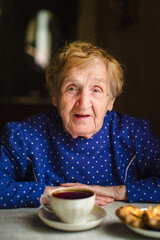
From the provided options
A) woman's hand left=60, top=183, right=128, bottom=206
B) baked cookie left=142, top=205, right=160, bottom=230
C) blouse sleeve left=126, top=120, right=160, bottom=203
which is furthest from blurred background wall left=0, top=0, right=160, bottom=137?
baked cookie left=142, top=205, right=160, bottom=230

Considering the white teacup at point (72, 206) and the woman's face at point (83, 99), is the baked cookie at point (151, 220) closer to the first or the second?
the white teacup at point (72, 206)

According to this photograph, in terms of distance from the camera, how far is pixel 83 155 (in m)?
1.31

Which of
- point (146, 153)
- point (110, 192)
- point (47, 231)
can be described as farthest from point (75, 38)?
point (47, 231)

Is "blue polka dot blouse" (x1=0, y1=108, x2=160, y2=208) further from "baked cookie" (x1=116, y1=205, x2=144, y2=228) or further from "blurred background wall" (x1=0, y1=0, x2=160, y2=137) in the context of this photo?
"blurred background wall" (x1=0, y1=0, x2=160, y2=137)

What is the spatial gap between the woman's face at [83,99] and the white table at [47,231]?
38 cm

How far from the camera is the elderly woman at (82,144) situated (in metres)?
1.21

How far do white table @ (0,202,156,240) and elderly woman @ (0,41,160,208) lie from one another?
17cm

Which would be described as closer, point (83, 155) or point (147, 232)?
point (147, 232)

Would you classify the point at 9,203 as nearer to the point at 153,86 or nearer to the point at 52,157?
the point at 52,157

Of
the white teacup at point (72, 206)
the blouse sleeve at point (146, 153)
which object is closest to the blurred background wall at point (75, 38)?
the blouse sleeve at point (146, 153)

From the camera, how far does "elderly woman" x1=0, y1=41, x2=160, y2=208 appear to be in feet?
3.96

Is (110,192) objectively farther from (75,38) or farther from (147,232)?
(75,38)

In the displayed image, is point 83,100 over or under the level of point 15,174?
over

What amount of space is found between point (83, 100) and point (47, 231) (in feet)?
1.67
